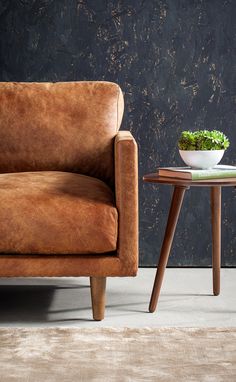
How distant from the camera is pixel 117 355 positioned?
1.91 m

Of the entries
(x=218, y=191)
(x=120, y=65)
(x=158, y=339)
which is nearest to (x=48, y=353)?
(x=158, y=339)

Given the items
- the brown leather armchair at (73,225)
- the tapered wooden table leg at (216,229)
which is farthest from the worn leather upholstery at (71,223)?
the tapered wooden table leg at (216,229)

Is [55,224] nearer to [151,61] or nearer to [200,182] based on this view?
[200,182]

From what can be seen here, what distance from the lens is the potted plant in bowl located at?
243cm

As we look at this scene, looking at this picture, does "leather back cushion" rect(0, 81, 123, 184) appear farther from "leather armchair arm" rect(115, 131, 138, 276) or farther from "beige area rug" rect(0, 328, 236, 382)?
"beige area rug" rect(0, 328, 236, 382)

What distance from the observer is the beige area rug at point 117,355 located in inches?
69.2

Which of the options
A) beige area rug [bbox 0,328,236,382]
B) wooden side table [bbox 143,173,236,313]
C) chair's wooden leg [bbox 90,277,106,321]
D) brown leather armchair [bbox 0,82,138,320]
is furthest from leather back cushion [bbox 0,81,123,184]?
beige area rug [bbox 0,328,236,382]

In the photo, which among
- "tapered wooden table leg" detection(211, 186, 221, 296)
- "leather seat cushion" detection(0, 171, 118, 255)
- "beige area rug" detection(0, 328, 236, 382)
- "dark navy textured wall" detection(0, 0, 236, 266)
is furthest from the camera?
"dark navy textured wall" detection(0, 0, 236, 266)

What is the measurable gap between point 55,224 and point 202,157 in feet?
1.82

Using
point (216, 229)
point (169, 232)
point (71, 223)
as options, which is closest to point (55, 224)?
point (71, 223)

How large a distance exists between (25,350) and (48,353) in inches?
2.7

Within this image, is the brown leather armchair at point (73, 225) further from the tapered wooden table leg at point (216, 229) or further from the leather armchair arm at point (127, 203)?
the tapered wooden table leg at point (216, 229)

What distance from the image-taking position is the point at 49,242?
2244 mm

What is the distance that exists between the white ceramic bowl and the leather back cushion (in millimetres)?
407
